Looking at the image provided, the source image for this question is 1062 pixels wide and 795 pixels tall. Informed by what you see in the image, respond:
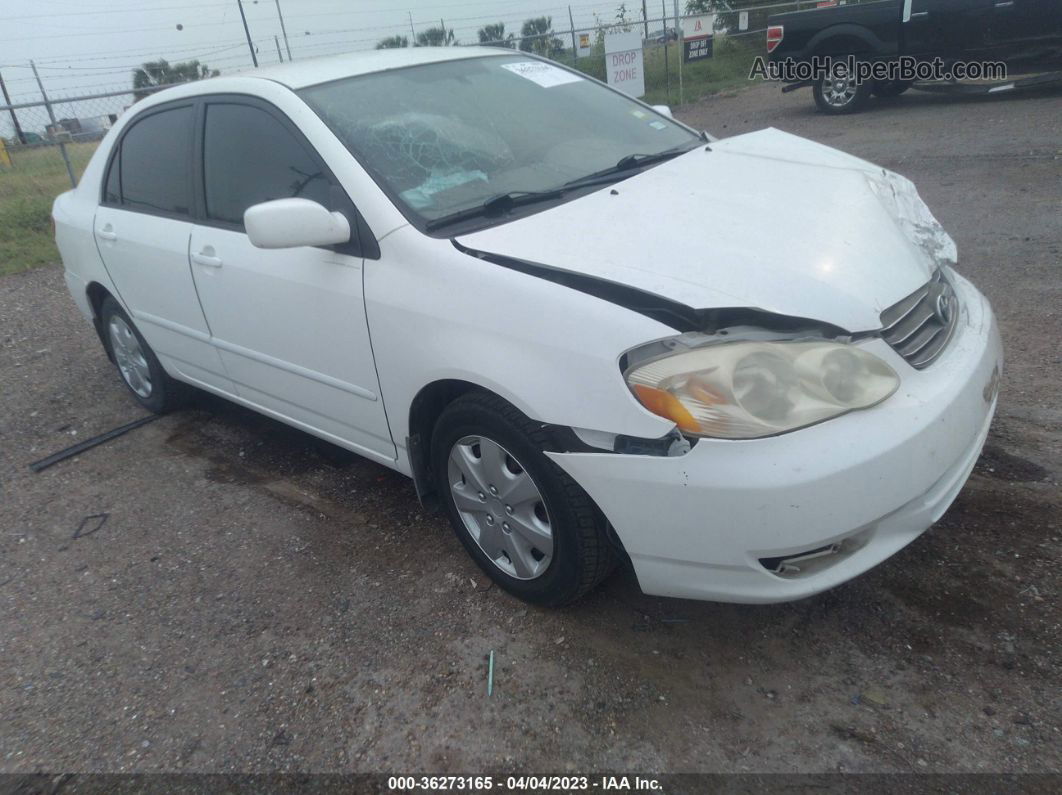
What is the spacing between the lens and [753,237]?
2.40 metres

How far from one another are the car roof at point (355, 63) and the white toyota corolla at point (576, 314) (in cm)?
2

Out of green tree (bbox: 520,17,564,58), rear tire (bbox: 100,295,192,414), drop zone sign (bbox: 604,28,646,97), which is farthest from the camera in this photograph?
green tree (bbox: 520,17,564,58)

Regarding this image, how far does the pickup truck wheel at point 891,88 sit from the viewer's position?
37.2 ft

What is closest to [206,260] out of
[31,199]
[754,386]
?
[754,386]

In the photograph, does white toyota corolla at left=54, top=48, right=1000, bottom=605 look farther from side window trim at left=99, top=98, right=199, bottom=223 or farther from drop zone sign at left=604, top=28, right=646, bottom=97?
drop zone sign at left=604, top=28, right=646, bottom=97

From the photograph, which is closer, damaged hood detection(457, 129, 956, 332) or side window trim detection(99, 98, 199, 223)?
damaged hood detection(457, 129, 956, 332)

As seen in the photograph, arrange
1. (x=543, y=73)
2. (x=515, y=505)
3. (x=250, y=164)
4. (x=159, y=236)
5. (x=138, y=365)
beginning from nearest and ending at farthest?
(x=515, y=505), (x=250, y=164), (x=543, y=73), (x=159, y=236), (x=138, y=365)

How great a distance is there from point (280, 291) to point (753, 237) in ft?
5.64

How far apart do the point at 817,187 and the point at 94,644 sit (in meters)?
2.95

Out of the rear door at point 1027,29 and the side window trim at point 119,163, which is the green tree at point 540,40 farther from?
the side window trim at point 119,163

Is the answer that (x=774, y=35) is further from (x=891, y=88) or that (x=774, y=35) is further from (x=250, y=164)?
(x=250, y=164)

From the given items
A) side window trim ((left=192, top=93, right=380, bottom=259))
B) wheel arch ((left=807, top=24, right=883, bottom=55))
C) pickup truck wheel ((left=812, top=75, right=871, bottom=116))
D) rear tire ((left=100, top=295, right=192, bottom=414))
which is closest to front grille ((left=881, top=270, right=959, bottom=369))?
side window trim ((left=192, top=93, right=380, bottom=259))

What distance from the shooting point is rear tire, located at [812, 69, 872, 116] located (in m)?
11.4

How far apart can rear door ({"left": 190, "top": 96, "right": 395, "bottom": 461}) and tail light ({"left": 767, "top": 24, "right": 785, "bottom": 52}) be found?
33.5 ft
